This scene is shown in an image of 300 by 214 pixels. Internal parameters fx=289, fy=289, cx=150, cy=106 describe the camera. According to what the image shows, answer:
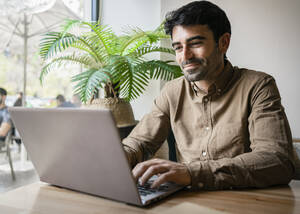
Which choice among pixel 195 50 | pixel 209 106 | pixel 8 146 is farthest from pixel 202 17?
pixel 8 146

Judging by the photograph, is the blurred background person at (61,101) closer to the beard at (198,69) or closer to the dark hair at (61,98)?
the dark hair at (61,98)

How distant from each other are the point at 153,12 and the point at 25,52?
1207 mm

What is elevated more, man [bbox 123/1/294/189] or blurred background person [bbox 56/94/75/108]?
man [bbox 123/1/294/189]

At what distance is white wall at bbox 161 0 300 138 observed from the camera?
2.22 meters

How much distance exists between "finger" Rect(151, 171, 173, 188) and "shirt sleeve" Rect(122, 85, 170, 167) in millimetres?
426

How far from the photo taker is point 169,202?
2.48 feet

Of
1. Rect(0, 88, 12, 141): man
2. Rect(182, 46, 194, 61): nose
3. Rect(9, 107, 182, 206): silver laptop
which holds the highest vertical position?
Rect(182, 46, 194, 61): nose

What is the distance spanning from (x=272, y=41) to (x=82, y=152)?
6.60ft

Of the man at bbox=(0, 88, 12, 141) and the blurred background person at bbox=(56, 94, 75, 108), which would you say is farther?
the blurred background person at bbox=(56, 94, 75, 108)

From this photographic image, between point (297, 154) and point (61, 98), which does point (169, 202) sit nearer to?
point (297, 154)

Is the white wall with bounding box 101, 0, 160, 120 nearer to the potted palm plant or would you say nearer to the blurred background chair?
the potted palm plant

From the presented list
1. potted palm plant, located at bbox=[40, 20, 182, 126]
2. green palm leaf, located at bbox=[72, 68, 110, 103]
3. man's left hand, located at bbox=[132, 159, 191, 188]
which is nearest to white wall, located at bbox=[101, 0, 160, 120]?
potted palm plant, located at bbox=[40, 20, 182, 126]

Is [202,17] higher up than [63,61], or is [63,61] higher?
[202,17]

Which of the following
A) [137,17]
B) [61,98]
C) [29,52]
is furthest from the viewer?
[137,17]
